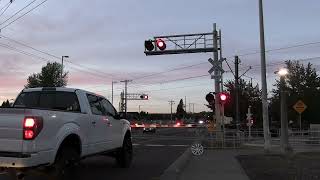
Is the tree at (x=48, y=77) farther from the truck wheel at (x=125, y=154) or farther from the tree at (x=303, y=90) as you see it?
the truck wheel at (x=125, y=154)

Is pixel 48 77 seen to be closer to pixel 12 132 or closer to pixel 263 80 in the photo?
pixel 263 80

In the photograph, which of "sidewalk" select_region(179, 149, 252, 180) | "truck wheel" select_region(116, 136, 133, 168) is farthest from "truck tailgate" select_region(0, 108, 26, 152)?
"truck wheel" select_region(116, 136, 133, 168)

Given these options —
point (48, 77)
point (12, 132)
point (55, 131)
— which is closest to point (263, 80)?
point (55, 131)

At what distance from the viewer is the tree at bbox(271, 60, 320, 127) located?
2872 inches

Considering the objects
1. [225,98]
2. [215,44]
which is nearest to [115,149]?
[225,98]

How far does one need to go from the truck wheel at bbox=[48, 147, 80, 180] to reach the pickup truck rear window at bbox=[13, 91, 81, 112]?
1265 mm

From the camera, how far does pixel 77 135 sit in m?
12.1

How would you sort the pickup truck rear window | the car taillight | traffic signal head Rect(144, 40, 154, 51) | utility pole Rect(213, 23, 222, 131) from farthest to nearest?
traffic signal head Rect(144, 40, 154, 51) → utility pole Rect(213, 23, 222, 131) → the pickup truck rear window → the car taillight

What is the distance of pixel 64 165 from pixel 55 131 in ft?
2.85

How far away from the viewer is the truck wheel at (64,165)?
1123cm

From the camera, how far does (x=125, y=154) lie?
16.5 metres

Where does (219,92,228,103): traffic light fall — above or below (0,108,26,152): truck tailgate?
above

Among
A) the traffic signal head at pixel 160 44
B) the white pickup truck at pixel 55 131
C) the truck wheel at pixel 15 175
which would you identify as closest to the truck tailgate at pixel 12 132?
the white pickup truck at pixel 55 131

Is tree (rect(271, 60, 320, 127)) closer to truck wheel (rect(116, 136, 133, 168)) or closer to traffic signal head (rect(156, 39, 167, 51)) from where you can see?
traffic signal head (rect(156, 39, 167, 51))
